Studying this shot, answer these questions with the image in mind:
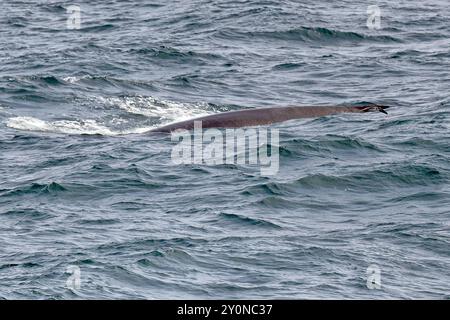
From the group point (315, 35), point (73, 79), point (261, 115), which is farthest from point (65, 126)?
point (315, 35)

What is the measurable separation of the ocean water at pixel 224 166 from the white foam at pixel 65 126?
10 cm

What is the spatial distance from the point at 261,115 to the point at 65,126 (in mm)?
4939

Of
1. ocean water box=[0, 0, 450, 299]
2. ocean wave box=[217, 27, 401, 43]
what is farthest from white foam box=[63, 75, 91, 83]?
ocean wave box=[217, 27, 401, 43]

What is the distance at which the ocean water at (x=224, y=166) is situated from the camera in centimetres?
1975

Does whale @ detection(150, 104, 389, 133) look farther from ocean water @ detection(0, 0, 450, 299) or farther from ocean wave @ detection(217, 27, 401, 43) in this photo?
ocean wave @ detection(217, 27, 401, 43)

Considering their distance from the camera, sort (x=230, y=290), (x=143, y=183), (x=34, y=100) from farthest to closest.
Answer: (x=34, y=100)
(x=143, y=183)
(x=230, y=290)

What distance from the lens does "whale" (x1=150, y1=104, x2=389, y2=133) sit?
30203mm

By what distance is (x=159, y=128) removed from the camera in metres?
30.2

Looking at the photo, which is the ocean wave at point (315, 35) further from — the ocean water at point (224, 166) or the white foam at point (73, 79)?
the white foam at point (73, 79)

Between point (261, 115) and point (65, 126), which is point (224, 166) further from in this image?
point (65, 126)

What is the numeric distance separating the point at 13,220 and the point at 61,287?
13.6ft

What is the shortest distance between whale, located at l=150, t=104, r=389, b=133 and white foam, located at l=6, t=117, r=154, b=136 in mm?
1087
